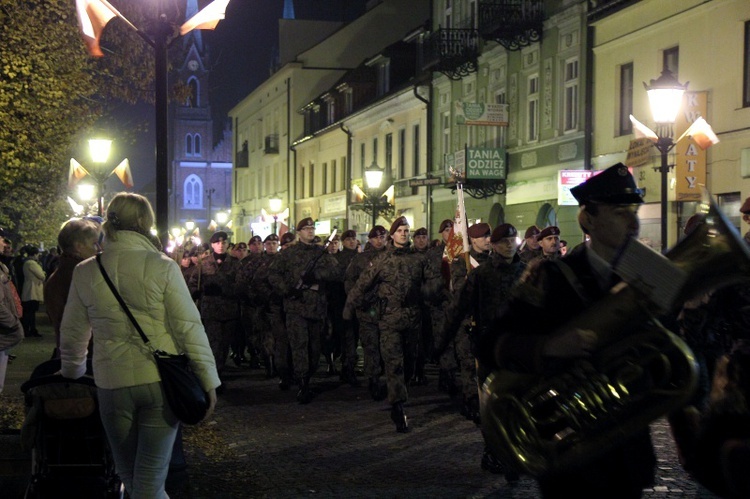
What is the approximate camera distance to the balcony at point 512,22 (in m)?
29.0

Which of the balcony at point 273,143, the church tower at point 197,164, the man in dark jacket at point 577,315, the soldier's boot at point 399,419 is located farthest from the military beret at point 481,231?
the church tower at point 197,164

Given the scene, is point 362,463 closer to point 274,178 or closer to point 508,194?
point 508,194

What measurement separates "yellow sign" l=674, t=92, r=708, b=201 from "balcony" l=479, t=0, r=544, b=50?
851 centimetres

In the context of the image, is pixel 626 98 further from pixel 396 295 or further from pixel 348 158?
pixel 348 158

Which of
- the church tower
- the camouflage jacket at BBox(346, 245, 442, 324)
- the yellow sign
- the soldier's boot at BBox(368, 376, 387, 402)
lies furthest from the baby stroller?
the church tower

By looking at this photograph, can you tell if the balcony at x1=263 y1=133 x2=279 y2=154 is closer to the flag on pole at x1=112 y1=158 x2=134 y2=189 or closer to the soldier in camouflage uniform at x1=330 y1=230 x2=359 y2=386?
the flag on pole at x1=112 y1=158 x2=134 y2=189

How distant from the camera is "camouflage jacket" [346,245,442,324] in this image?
1155cm

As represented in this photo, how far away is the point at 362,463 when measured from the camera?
9.10 m

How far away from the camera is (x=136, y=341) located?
515 centimetres

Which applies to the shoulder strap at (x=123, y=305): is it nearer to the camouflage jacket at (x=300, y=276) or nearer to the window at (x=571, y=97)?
the camouflage jacket at (x=300, y=276)

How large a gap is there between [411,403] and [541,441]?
9433mm

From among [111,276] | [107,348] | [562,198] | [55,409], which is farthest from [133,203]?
[562,198]

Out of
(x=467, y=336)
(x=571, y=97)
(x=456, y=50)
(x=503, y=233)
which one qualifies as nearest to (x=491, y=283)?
(x=503, y=233)

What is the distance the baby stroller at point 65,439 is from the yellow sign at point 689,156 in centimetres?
1611
